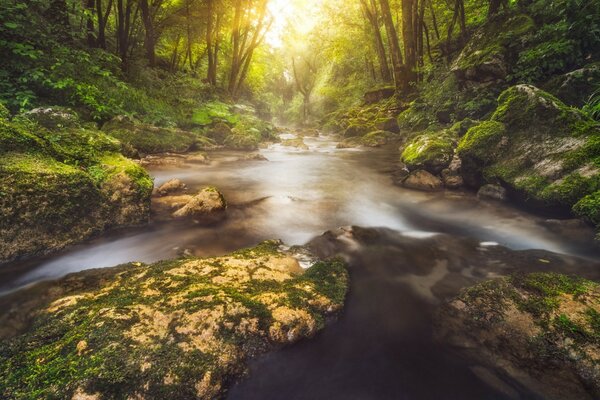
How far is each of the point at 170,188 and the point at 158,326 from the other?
4.43 metres

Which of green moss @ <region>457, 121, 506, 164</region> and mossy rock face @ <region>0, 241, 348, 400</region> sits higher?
green moss @ <region>457, 121, 506, 164</region>

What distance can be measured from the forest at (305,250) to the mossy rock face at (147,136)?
0.08m

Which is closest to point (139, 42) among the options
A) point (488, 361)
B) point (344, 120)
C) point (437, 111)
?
point (344, 120)

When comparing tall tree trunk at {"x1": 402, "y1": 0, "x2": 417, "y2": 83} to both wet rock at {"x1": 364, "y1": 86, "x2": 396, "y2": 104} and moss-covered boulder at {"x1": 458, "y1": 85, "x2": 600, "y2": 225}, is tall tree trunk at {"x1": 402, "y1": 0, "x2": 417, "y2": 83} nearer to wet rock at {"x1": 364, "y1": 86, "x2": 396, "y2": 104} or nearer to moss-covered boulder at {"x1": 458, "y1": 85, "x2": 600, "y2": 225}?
wet rock at {"x1": 364, "y1": 86, "x2": 396, "y2": 104}

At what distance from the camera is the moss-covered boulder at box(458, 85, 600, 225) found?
4520mm

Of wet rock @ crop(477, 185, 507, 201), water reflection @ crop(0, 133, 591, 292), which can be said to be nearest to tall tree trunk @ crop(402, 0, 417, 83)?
water reflection @ crop(0, 133, 591, 292)

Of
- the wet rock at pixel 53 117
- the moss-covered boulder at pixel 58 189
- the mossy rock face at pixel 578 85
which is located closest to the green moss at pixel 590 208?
the mossy rock face at pixel 578 85

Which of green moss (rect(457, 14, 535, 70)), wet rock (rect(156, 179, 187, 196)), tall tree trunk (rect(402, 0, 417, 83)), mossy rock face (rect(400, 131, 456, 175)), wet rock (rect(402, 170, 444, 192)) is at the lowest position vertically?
wet rock (rect(156, 179, 187, 196))

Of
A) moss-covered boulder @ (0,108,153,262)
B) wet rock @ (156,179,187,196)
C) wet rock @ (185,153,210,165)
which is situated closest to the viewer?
moss-covered boulder @ (0,108,153,262)

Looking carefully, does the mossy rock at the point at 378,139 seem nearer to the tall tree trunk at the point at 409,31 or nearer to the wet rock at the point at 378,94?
the tall tree trunk at the point at 409,31

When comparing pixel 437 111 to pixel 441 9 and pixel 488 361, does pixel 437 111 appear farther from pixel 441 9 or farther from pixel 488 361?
pixel 488 361

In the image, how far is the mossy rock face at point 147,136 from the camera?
28.6 feet

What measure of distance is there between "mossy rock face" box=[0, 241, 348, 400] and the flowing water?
23 centimetres

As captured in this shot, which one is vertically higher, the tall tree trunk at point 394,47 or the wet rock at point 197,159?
the tall tree trunk at point 394,47
